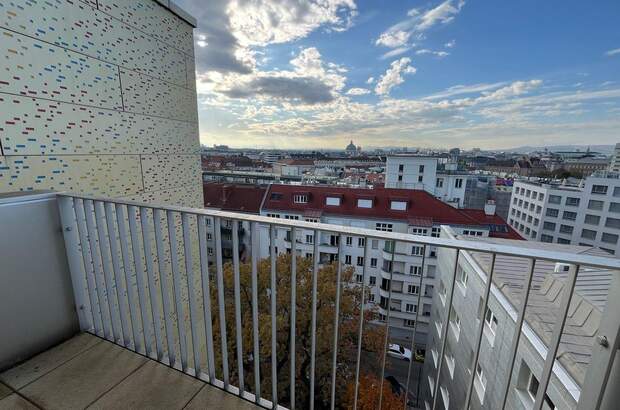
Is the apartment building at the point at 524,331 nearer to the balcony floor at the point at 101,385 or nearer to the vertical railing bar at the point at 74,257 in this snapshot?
the balcony floor at the point at 101,385

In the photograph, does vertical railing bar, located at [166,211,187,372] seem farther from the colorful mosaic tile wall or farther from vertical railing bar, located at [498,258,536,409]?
the colorful mosaic tile wall

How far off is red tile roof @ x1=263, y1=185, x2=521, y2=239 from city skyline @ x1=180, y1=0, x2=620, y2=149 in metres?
5.90

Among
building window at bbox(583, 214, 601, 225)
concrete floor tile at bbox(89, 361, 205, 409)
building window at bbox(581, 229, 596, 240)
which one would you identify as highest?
concrete floor tile at bbox(89, 361, 205, 409)

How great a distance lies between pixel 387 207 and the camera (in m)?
16.1

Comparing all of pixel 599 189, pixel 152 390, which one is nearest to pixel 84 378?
pixel 152 390

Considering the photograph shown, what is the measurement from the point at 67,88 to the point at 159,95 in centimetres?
144

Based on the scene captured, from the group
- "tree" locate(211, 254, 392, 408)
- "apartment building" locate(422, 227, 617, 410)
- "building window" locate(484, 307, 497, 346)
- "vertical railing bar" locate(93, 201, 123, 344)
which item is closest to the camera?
"vertical railing bar" locate(93, 201, 123, 344)

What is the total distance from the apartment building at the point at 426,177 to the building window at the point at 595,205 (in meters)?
11.7

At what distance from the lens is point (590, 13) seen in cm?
767

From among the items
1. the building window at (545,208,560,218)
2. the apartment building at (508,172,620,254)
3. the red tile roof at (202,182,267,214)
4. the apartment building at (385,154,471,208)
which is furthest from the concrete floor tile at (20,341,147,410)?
the building window at (545,208,560,218)

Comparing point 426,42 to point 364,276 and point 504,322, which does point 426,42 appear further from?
point 364,276

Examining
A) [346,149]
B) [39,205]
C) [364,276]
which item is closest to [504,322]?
[364,276]

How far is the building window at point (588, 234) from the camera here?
25.5 metres

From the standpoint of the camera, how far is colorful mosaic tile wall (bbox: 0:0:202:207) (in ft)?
7.92
